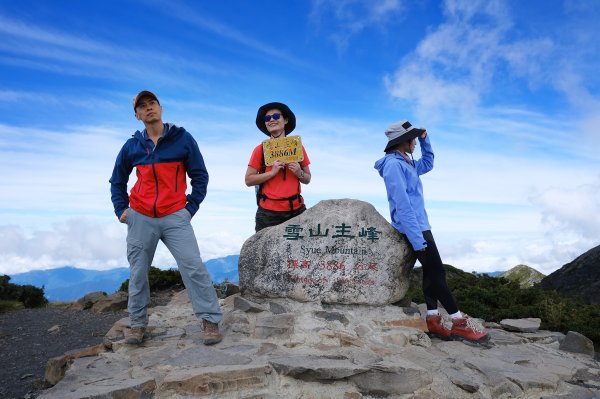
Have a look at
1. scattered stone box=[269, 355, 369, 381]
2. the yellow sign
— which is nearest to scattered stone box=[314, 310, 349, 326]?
scattered stone box=[269, 355, 369, 381]

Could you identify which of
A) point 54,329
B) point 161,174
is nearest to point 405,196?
point 161,174

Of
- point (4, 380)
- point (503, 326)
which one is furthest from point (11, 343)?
point (503, 326)

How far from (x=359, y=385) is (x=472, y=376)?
1.42 metres

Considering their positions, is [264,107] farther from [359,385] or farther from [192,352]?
[359,385]

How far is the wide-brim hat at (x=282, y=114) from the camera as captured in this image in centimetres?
720

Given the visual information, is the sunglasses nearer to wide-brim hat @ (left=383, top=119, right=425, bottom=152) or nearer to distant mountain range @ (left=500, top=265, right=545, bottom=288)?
wide-brim hat @ (left=383, top=119, right=425, bottom=152)

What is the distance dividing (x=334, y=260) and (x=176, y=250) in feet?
7.53

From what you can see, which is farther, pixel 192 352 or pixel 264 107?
pixel 264 107

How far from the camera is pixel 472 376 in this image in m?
5.62

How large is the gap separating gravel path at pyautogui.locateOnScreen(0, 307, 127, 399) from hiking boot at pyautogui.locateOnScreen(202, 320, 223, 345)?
7.02 feet

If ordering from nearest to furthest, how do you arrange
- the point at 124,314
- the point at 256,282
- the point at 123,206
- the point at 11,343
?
the point at 123,206 < the point at 256,282 < the point at 11,343 < the point at 124,314

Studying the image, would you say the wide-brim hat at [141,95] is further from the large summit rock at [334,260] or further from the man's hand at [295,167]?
the large summit rock at [334,260]

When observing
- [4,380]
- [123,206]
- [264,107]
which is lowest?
[4,380]

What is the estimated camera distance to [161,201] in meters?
5.65
